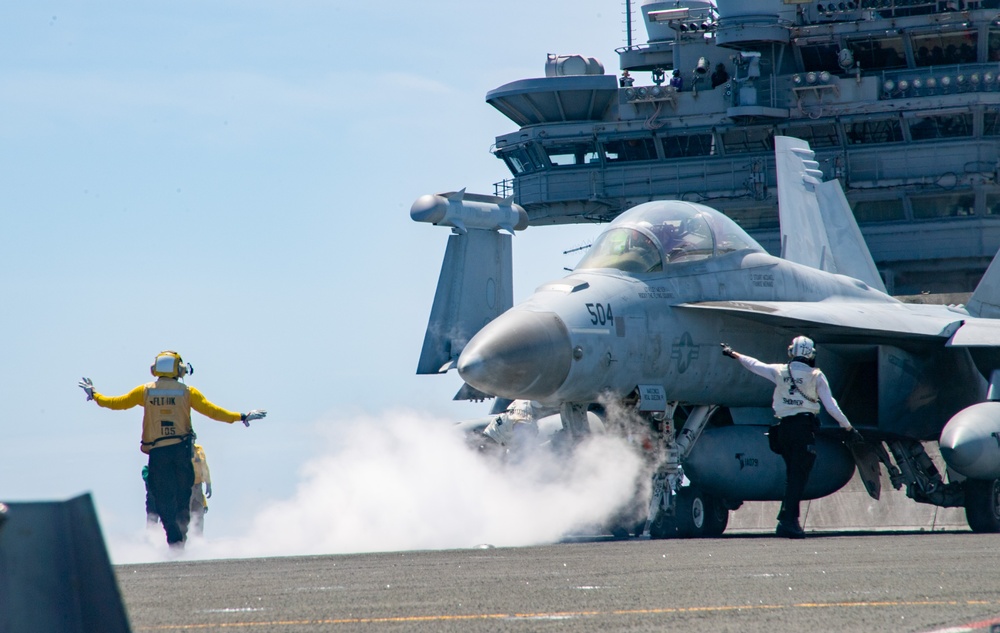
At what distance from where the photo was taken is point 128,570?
8508mm

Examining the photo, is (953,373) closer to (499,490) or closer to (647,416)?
(647,416)

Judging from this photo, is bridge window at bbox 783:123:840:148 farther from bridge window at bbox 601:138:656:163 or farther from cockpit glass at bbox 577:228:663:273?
cockpit glass at bbox 577:228:663:273

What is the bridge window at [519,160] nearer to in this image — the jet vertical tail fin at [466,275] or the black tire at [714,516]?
the jet vertical tail fin at [466,275]

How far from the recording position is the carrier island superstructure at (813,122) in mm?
34438

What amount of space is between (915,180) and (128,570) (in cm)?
3005

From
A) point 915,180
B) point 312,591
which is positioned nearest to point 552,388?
point 312,591

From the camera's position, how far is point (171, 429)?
11.7 meters

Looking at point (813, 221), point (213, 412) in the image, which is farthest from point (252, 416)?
point (813, 221)

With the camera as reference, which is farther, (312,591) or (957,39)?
(957,39)

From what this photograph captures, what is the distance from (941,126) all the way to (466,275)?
1780 cm

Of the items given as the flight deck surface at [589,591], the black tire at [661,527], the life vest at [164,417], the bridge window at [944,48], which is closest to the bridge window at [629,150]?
the bridge window at [944,48]

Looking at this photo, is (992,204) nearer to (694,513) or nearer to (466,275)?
(466,275)

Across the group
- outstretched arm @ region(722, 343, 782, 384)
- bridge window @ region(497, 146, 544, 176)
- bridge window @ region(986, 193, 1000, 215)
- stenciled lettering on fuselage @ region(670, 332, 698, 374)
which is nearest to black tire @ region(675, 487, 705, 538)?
stenciled lettering on fuselage @ region(670, 332, 698, 374)

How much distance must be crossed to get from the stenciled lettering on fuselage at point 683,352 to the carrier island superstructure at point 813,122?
2332 cm
